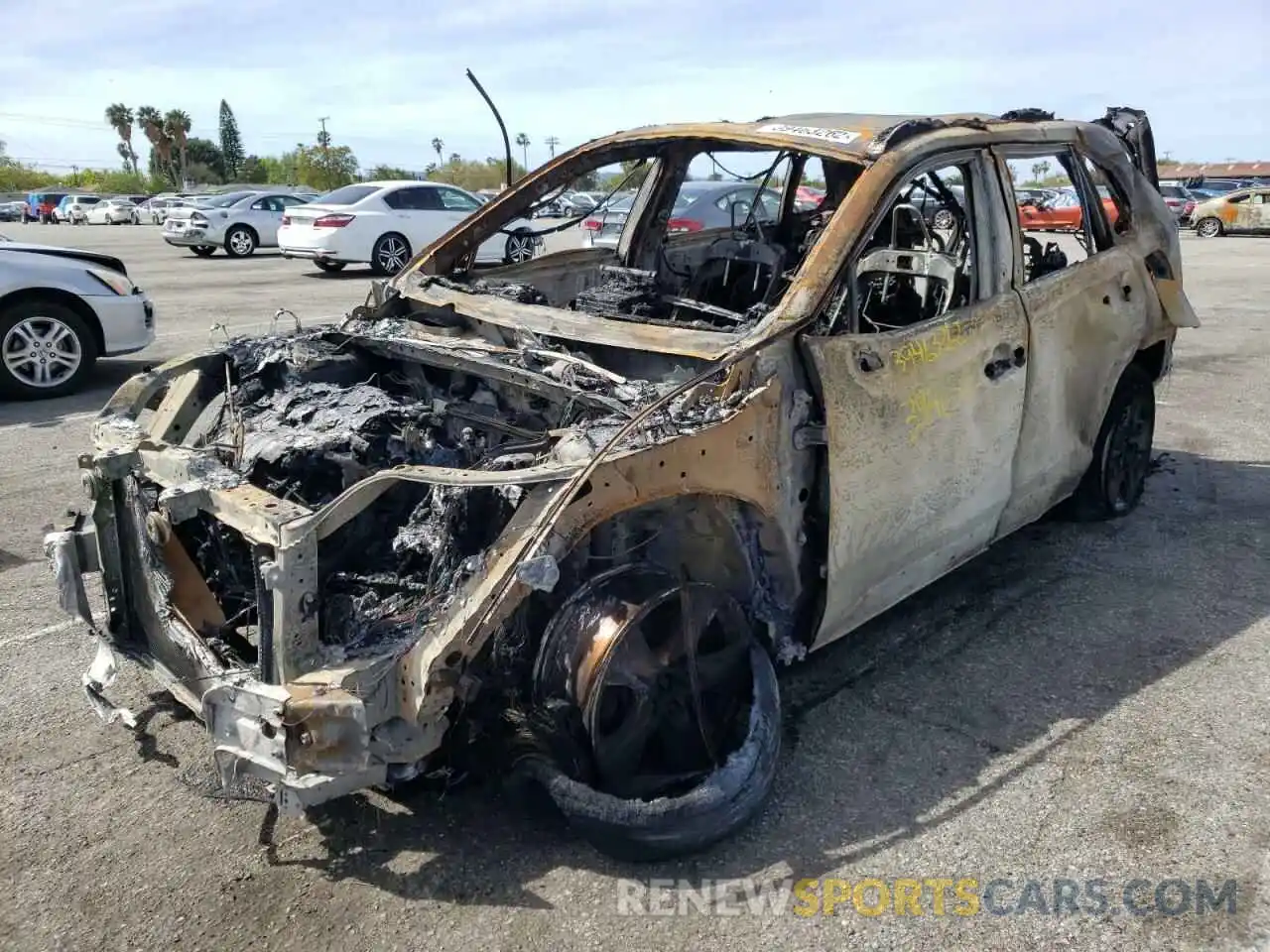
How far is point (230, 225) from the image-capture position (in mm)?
22375

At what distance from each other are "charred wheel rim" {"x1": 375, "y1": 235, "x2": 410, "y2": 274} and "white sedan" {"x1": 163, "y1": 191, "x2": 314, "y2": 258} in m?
5.66

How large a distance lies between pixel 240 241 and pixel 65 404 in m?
16.0

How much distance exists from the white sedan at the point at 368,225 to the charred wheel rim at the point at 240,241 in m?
5.79

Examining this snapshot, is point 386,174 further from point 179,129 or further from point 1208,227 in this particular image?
point 1208,227

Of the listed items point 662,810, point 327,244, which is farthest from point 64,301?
point 327,244

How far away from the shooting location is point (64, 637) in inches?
160

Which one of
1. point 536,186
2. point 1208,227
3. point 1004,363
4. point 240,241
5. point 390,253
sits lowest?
point 1004,363

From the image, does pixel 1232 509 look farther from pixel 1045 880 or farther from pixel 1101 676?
pixel 1045 880

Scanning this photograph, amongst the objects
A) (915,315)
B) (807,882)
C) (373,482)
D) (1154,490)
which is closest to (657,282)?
(915,315)

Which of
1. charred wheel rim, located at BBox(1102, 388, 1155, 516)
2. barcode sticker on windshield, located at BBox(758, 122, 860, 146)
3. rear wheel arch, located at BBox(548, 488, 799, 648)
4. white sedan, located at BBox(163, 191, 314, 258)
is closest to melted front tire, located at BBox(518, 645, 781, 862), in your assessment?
rear wheel arch, located at BBox(548, 488, 799, 648)

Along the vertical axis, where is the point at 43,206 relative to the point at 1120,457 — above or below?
above

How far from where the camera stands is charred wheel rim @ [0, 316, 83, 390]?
7.96 m

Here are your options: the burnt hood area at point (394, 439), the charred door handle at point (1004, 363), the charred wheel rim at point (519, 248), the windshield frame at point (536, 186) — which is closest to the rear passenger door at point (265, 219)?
the charred wheel rim at point (519, 248)

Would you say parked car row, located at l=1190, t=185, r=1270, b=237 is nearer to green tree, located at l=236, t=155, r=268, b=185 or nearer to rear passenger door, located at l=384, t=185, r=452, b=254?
rear passenger door, located at l=384, t=185, r=452, b=254
